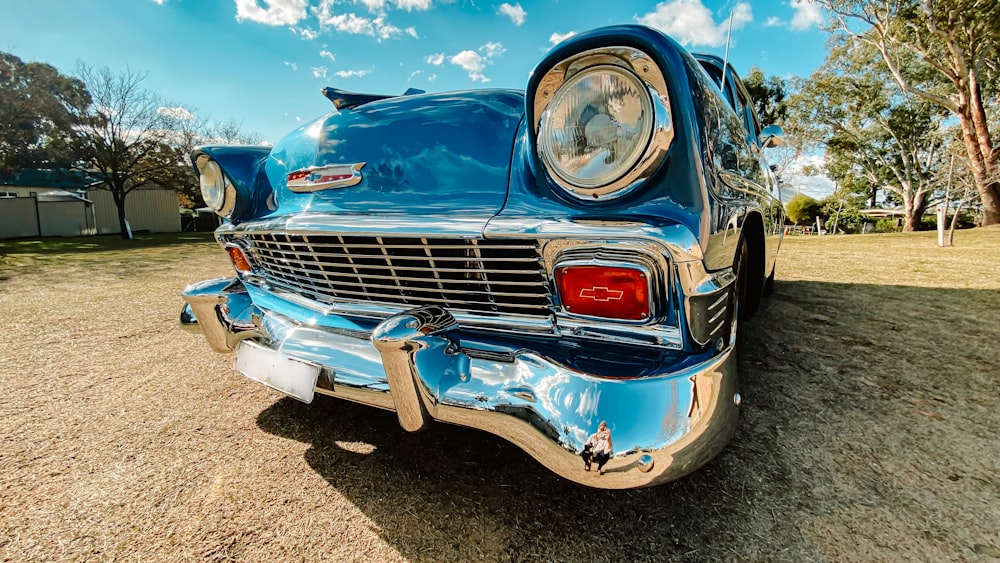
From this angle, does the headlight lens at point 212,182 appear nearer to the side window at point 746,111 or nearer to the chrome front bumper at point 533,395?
the chrome front bumper at point 533,395

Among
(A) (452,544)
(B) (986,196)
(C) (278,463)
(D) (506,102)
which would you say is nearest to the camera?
(A) (452,544)

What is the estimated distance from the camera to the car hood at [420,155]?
1.31 m

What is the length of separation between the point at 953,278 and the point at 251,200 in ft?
19.2

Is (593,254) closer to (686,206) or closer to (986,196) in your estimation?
(686,206)

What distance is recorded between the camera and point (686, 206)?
1064 mm

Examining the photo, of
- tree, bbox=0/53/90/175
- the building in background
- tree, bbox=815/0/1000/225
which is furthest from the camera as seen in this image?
the building in background

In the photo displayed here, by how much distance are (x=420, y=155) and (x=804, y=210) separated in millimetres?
32604

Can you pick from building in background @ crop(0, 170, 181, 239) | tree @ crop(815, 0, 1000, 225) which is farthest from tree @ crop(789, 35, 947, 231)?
building in background @ crop(0, 170, 181, 239)

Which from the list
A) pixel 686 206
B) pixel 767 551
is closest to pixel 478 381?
pixel 686 206

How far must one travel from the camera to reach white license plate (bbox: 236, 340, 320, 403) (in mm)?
1345

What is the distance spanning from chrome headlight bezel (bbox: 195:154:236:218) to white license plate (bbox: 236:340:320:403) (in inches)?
22.9

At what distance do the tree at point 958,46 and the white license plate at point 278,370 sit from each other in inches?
722

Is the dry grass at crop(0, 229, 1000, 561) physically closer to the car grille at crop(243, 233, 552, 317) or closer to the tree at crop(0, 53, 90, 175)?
the car grille at crop(243, 233, 552, 317)

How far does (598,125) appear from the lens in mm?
1110
